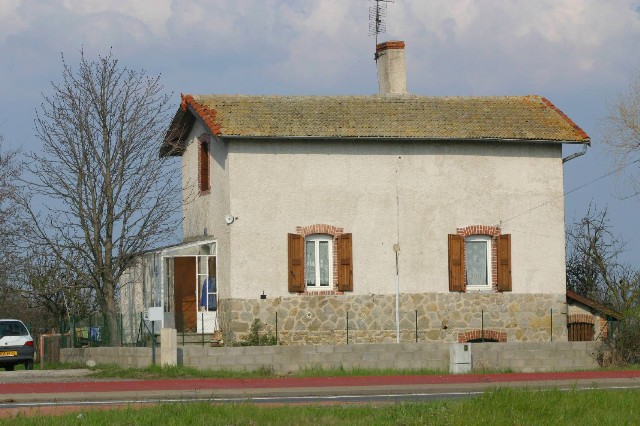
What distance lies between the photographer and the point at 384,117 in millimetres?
32031

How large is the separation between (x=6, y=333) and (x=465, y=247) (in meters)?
13.3

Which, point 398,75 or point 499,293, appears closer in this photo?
point 499,293

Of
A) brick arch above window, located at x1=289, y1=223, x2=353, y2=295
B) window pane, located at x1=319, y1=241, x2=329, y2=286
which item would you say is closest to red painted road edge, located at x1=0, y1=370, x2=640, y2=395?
brick arch above window, located at x1=289, y1=223, x2=353, y2=295

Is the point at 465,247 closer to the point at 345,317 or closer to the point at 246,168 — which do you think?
the point at 345,317

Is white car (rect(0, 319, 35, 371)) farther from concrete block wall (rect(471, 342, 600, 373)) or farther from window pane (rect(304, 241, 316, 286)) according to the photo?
concrete block wall (rect(471, 342, 600, 373))

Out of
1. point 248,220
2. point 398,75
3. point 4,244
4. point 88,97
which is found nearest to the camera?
point 248,220

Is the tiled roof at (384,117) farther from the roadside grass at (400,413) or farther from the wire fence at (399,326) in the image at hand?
the roadside grass at (400,413)

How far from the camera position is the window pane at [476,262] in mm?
32250

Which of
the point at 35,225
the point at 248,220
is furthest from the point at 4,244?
the point at 248,220

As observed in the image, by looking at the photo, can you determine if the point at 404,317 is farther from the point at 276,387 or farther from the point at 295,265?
the point at 276,387

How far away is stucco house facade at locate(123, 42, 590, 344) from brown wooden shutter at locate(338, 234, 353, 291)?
0.03 m

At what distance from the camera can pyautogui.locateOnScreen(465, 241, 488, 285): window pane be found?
32.2m

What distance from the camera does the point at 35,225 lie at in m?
32.8

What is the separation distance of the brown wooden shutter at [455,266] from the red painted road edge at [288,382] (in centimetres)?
477
